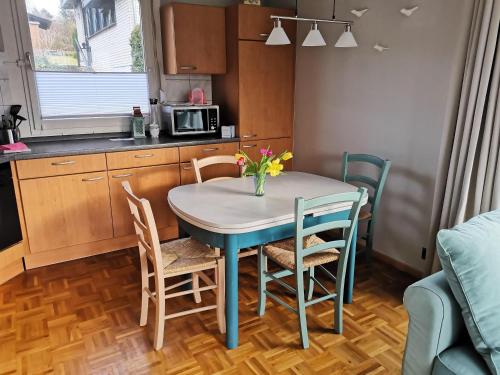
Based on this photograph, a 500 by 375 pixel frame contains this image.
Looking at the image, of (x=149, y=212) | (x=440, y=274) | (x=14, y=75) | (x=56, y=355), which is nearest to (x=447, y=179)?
(x=440, y=274)

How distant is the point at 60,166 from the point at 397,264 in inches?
104

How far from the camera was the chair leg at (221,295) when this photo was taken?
2.17 metres

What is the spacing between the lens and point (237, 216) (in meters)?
2.01

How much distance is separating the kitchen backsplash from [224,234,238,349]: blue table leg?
2.22 m

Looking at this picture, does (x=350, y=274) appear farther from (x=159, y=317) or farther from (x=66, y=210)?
(x=66, y=210)

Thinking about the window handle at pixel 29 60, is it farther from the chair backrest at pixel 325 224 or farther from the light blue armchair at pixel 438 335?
A: the light blue armchair at pixel 438 335

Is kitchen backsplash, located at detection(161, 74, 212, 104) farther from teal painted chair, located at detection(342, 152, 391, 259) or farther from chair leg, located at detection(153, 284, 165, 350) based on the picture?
chair leg, located at detection(153, 284, 165, 350)

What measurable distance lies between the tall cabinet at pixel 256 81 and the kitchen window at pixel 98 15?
1.01 meters

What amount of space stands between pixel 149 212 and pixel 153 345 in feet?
2.62

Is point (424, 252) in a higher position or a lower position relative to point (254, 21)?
lower

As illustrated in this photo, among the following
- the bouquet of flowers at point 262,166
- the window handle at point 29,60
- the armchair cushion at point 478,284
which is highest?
the window handle at point 29,60

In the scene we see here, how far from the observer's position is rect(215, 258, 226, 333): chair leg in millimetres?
2170

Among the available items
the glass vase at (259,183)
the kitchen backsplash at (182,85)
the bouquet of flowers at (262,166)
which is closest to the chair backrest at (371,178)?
the bouquet of flowers at (262,166)

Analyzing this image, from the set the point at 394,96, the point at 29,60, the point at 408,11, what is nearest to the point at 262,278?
the point at 394,96
